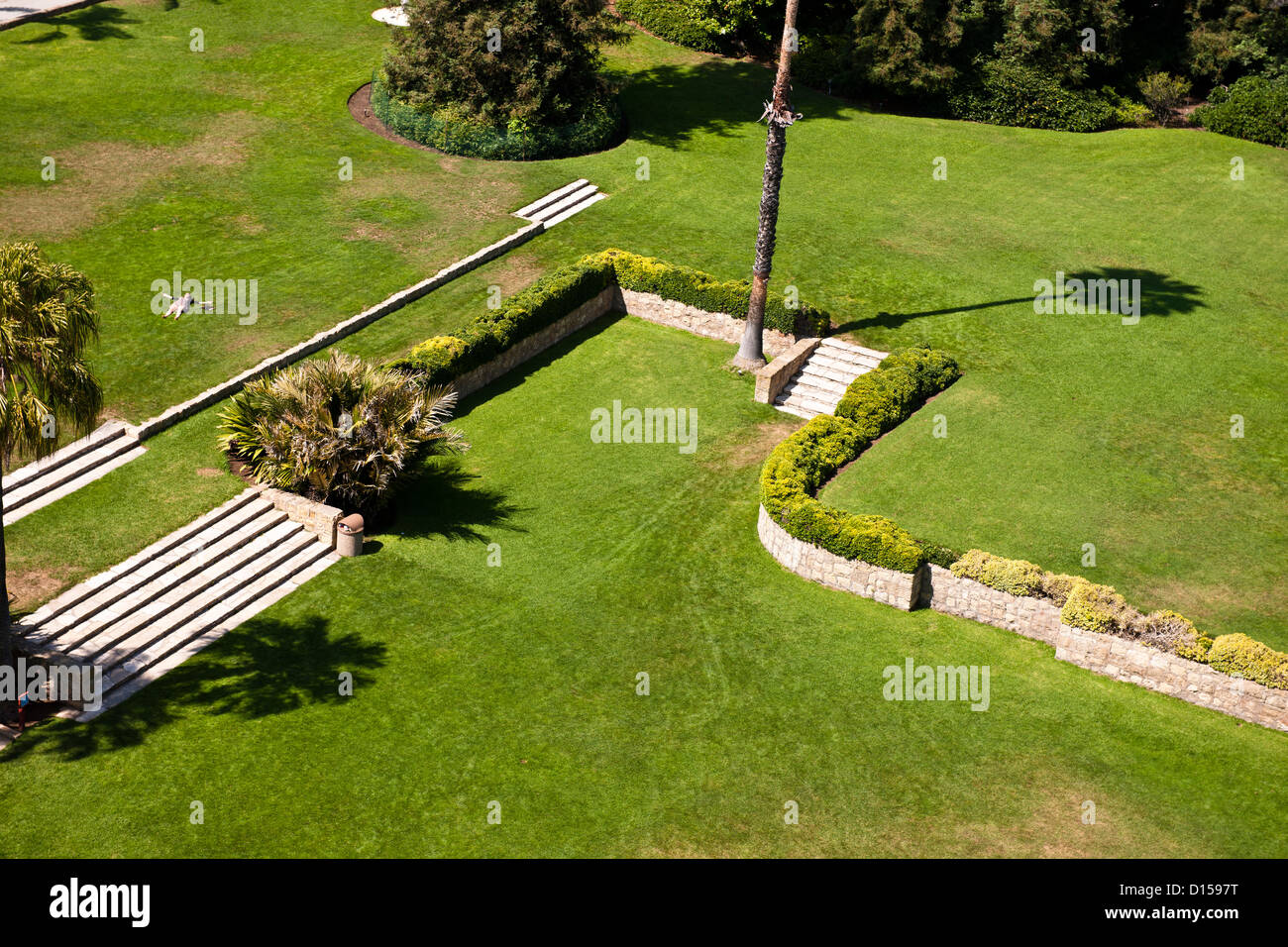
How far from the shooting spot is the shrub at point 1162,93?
5484 cm

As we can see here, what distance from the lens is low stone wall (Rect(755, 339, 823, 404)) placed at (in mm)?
37438

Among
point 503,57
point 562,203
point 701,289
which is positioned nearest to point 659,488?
point 701,289

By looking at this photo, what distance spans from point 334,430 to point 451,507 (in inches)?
149

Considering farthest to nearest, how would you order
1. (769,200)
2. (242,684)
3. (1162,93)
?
(1162,93)
(769,200)
(242,684)

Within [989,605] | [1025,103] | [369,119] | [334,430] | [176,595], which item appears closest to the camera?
[176,595]

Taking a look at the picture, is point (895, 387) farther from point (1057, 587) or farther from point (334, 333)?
point (334, 333)

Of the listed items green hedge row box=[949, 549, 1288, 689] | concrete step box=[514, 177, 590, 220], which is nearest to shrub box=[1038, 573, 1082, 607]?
green hedge row box=[949, 549, 1288, 689]

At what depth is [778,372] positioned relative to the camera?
3750 centimetres

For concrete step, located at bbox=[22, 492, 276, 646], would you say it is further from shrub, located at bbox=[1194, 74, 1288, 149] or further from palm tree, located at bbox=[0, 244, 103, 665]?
shrub, located at bbox=[1194, 74, 1288, 149]

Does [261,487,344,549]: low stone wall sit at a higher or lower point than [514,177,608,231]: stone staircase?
lower

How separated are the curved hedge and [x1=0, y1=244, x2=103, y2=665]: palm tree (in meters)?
25.3
